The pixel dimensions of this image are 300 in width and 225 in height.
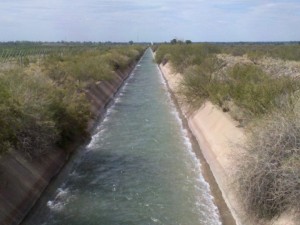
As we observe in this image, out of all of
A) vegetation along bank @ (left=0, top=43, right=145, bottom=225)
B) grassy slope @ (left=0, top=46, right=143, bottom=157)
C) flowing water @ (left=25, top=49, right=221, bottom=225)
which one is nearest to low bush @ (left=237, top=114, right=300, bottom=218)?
flowing water @ (left=25, top=49, right=221, bottom=225)

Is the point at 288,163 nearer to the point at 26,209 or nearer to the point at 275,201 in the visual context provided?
the point at 275,201

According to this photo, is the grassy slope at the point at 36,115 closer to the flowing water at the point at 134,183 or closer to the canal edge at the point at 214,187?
the flowing water at the point at 134,183

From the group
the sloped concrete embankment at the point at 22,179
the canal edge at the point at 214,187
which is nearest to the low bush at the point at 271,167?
the canal edge at the point at 214,187

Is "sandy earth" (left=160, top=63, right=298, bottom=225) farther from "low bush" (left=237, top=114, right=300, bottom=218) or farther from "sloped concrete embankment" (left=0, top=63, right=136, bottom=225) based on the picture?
"sloped concrete embankment" (left=0, top=63, right=136, bottom=225)

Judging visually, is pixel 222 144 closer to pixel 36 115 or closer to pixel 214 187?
pixel 214 187

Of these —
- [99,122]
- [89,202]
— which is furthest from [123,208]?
[99,122]

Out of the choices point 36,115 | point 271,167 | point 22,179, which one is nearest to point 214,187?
point 271,167
